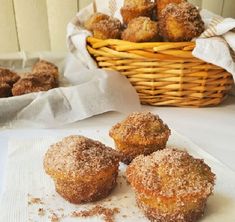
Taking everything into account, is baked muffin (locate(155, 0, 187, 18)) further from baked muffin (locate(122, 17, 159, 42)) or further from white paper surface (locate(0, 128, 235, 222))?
white paper surface (locate(0, 128, 235, 222))

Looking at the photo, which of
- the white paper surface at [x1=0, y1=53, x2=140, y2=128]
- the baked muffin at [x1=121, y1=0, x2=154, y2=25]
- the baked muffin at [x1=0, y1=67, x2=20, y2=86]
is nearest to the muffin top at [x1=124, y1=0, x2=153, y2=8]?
the baked muffin at [x1=121, y1=0, x2=154, y2=25]

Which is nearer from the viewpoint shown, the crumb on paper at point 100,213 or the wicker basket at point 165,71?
the crumb on paper at point 100,213

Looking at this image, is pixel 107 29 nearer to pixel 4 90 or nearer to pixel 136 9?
pixel 136 9

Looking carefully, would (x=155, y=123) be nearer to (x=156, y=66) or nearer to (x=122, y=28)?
(x=156, y=66)

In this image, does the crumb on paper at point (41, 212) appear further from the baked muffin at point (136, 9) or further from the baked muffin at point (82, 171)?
the baked muffin at point (136, 9)

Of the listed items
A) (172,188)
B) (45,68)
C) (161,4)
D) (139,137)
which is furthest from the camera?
(45,68)

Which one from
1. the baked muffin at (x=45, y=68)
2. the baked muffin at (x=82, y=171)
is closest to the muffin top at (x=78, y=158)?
the baked muffin at (x=82, y=171)

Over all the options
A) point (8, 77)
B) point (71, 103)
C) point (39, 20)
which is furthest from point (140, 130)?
point (39, 20)
